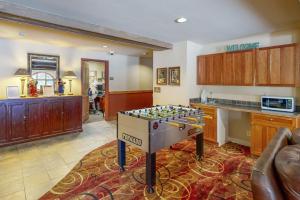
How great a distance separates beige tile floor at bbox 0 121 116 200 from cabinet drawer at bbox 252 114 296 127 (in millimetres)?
3212

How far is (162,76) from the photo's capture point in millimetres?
5148

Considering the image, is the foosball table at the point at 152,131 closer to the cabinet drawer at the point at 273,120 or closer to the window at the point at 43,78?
the cabinet drawer at the point at 273,120

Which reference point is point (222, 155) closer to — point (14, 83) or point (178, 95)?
point (178, 95)

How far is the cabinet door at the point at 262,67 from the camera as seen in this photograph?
3514mm

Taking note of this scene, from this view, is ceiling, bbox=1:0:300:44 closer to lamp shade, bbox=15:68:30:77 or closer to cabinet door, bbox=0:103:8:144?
cabinet door, bbox=0:103:8:144

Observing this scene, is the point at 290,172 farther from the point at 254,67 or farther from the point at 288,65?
the point at 254,67

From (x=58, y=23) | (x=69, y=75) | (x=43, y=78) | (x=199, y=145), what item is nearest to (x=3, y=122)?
(x=43, y=78)

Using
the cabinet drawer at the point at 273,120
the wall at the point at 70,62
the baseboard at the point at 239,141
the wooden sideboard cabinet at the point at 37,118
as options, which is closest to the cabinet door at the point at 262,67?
the cabinet drawer at the point at 273,120

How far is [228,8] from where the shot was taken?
256cm

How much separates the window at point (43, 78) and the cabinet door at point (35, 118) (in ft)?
3.06

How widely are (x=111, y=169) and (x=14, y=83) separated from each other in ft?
11.3

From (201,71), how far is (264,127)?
75.7 inches

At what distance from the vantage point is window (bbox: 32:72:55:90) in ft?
15.9

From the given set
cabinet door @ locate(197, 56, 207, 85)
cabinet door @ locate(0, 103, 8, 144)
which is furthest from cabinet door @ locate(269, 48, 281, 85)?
cabinet door @ locate(0, 103, 8, 144)
